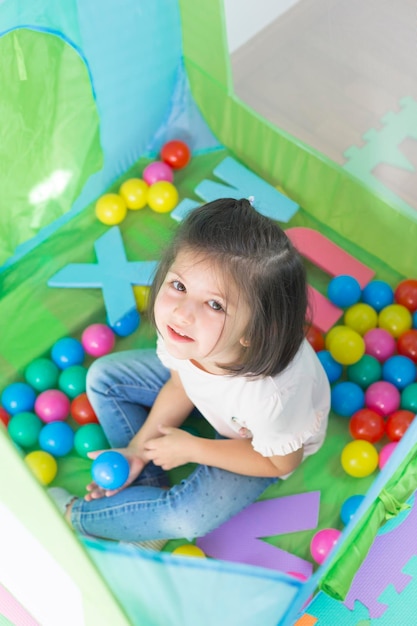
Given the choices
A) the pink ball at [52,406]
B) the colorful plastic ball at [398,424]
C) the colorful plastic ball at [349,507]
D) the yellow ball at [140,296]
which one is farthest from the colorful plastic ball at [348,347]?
the pink ball at [52,406]

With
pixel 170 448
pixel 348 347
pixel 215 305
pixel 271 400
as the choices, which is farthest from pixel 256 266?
pixel 348 347

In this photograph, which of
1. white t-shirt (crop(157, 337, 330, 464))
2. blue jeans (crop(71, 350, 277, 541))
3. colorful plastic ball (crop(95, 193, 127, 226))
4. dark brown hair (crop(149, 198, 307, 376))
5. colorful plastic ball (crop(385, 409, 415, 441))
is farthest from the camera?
colorful plastic ball (crop(95, 193, 127, 226))

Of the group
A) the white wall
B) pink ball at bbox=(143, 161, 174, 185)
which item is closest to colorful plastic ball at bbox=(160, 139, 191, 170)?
pink ball at bbox=(143, 161, 174, 185)

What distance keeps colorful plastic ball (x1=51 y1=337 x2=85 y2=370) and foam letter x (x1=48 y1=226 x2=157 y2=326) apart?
7cm

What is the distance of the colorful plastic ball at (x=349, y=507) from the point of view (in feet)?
3.74

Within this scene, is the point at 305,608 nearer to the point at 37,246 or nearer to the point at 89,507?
the point at 89,507

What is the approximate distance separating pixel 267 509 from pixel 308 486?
0.24 ft

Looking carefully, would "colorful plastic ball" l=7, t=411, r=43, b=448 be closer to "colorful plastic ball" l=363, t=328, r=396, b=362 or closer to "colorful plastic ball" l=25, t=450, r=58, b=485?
"colorful plastic ball" l=25, t=450, r=58, b=485

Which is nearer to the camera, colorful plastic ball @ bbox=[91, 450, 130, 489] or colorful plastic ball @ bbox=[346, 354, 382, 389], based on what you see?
colorful plastic ball @ bbox=[91, 450, 130, 489]

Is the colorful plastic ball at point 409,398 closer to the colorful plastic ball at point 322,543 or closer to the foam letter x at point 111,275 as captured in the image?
the colorful plastic ball at point 322,543

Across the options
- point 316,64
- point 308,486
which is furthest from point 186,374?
point 316,64

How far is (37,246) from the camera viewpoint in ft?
4.74

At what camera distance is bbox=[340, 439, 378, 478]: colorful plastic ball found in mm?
1179

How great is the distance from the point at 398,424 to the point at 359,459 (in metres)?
0.09
